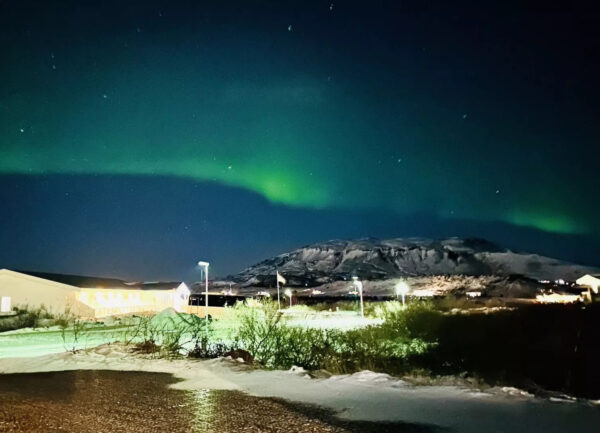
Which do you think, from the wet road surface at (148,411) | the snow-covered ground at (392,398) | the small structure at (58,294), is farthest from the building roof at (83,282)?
the wet road surface at (148,411)

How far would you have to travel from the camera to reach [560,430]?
714 centimetres

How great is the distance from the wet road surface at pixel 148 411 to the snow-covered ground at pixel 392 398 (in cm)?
55

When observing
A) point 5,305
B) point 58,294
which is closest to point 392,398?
point 58,294

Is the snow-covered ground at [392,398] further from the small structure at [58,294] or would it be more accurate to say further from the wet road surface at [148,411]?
the small structure at [58,294]

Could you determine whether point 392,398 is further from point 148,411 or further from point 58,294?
point 58,294

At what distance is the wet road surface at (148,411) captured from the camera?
745 centimetres

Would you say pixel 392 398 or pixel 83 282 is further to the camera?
pixel 83 282

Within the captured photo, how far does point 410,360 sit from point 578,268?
182928mm

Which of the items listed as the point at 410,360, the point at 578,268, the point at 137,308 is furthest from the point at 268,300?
the point at 578,268

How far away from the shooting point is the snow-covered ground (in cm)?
762

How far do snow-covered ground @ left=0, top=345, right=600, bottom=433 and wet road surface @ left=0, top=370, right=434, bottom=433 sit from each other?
0.55m

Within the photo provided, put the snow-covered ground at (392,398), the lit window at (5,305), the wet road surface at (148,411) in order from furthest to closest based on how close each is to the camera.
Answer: the lit window at (5,305), the snow-covered ground at (392,398), the wet road surface at (148,411)

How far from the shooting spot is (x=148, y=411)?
8562 millimetres

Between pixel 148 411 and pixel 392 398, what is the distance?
389 centimetres
